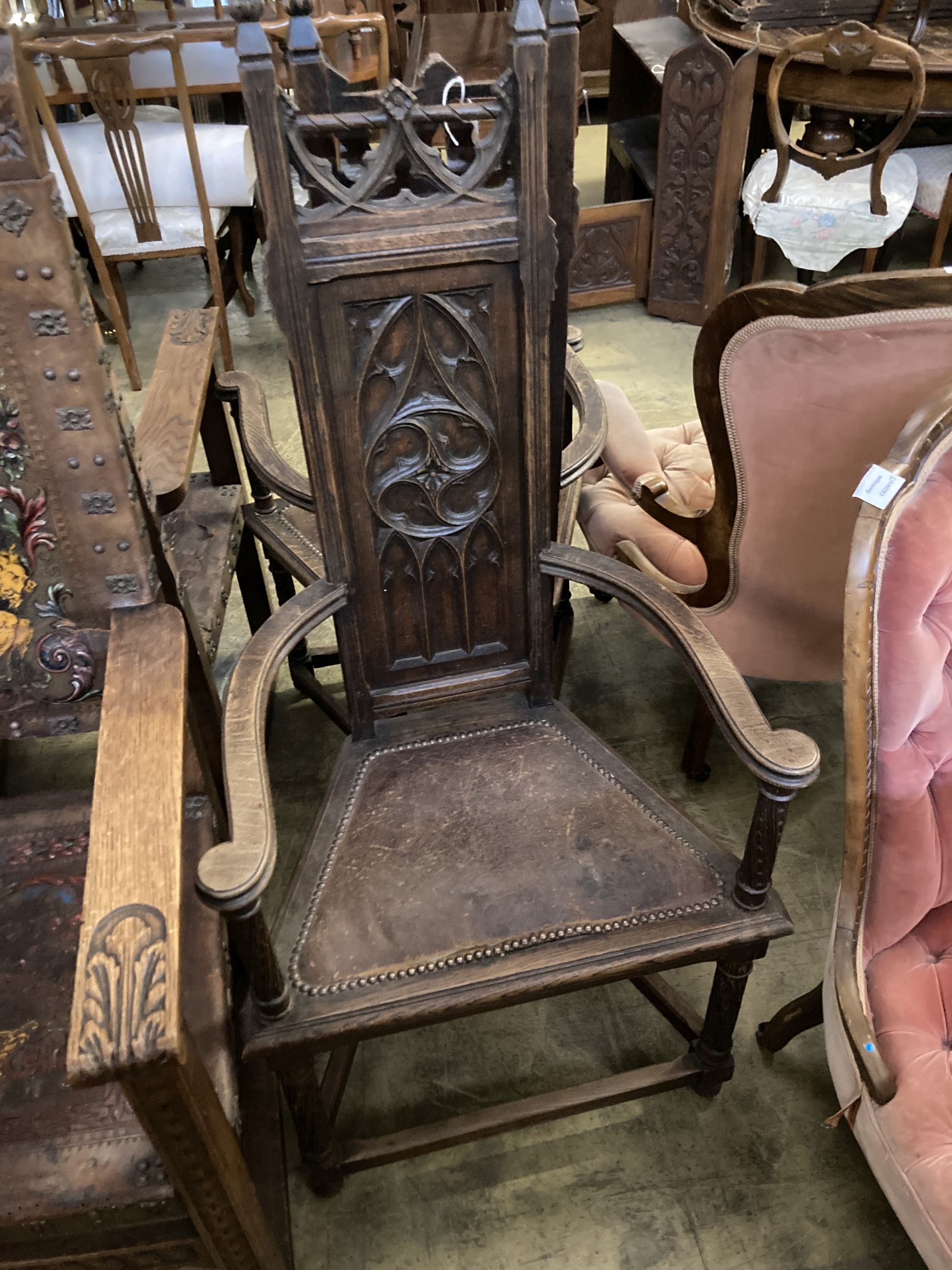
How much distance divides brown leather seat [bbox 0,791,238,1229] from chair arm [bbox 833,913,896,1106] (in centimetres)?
72

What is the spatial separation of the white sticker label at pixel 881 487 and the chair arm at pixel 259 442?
778mm

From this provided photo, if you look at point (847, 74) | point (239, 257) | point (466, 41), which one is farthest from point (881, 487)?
point (466, 41)

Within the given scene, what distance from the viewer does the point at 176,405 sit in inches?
59.7

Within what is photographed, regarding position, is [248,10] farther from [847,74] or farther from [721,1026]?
[847,74]

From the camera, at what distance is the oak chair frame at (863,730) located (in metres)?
0.98

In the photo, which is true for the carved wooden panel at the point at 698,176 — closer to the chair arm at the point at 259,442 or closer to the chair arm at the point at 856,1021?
the chair arm at the point at 259,442

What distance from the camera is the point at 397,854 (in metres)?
1.21

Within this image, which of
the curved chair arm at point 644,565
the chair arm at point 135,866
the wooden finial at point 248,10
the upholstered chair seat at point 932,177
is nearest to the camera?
the chair arm at point 135,866

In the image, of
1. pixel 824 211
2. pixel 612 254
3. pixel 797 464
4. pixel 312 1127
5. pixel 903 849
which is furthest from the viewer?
pixel 612 254

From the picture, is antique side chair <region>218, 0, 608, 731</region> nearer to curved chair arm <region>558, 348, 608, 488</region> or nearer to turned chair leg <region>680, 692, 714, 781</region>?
curved chair arm <region>558, 348, 608, 488</region>

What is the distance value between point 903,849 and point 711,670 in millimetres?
307

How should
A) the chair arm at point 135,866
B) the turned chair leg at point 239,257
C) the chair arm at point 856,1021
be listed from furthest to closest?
the turned chair leg at point 239,257, the chair arm at point 856,1021, the chair arm at point 135,866

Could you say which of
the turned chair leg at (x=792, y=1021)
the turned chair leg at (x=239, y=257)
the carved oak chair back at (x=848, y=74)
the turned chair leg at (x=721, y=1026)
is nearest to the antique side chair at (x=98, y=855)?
the turned chair leg at (x=721, y=1026)

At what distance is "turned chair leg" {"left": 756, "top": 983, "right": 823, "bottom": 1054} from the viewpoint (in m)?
1.35
